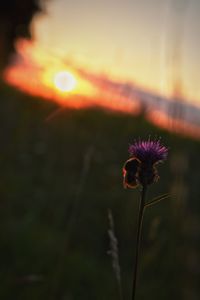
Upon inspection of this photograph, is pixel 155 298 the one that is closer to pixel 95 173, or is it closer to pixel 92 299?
pixel 92 299

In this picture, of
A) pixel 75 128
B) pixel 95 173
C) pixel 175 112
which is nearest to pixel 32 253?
pixel 175 112

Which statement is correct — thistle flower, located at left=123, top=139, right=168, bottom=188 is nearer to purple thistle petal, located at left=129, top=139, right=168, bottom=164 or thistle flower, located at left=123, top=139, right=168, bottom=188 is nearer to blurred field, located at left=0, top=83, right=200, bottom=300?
purple thistle petal, located at left=129, top=139, right=168, bottom=164

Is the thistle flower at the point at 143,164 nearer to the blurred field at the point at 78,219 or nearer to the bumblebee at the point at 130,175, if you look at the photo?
the bumblebee at the point at 130,175

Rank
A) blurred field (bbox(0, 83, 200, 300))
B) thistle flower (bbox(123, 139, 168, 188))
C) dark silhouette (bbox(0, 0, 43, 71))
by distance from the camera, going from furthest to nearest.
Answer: dark silhouette (bbox(0, 0, 43, 71)), blurred field (bbox(0, 83, 200, 300)), thistle flower (bbox(123, 139, 168, 188))

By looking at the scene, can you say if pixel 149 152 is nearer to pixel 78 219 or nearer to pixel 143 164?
pixel 143 164

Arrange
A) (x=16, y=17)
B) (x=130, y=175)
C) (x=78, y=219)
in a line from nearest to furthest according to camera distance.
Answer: (x=130, y=175) → (x=78, y=219) → (x=16, y=17)

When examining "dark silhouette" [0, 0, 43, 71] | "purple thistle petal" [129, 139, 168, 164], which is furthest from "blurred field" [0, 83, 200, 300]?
"dark silhouette" [0, 0, 43, 71]

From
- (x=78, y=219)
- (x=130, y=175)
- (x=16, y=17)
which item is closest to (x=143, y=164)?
(x=130, y=175)
